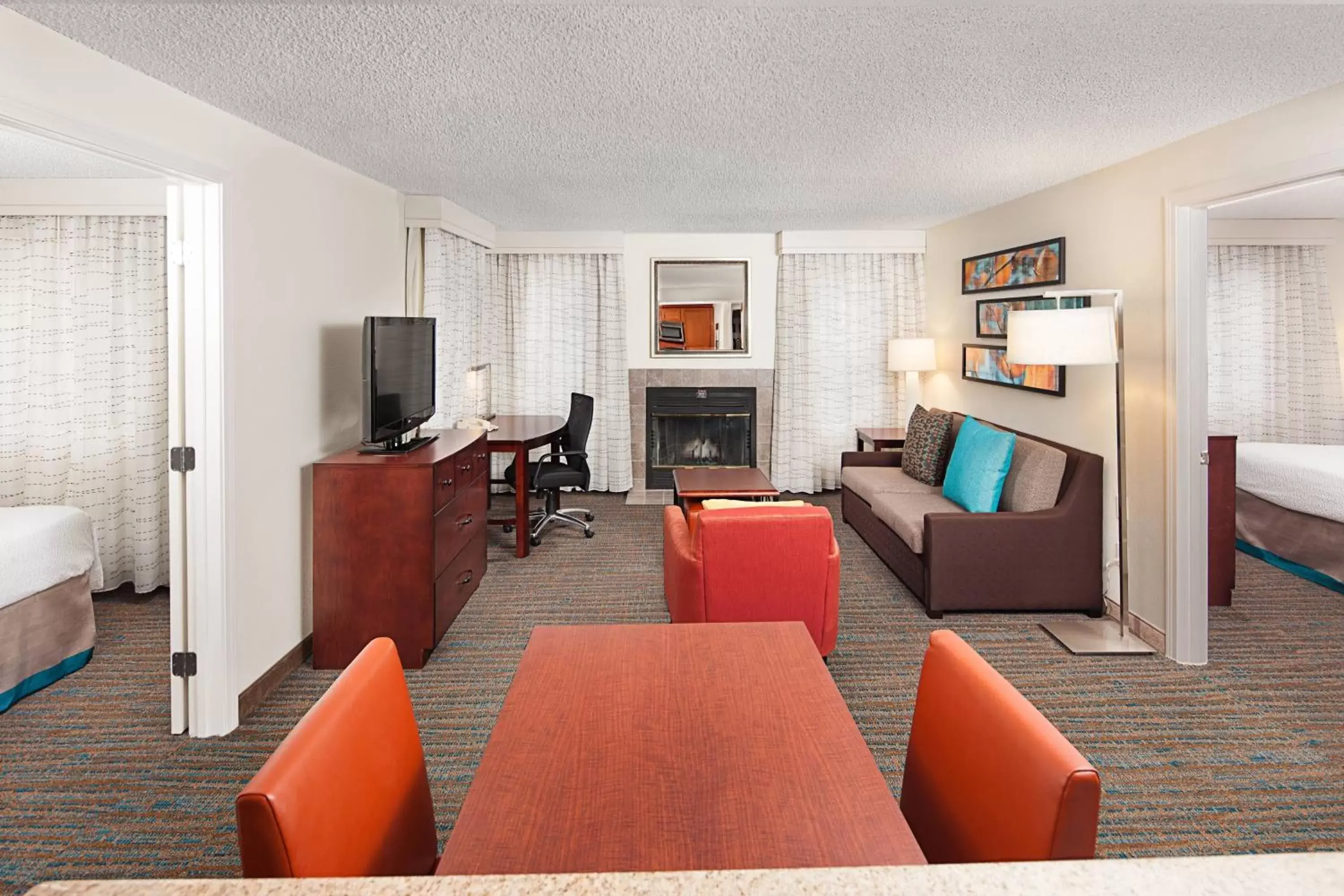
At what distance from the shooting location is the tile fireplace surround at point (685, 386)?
7.18 m

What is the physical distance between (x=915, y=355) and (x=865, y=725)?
4207 mm

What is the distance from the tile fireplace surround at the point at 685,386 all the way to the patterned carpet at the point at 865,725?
9.26 feet

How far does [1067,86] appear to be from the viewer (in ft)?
9.04

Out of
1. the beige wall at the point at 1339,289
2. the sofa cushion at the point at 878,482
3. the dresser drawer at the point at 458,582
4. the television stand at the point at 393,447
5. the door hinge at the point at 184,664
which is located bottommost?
the door hinge at the point at 184,664

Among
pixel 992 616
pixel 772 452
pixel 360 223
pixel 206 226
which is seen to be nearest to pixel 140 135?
pixel 206 226

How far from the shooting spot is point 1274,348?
18.5 ft

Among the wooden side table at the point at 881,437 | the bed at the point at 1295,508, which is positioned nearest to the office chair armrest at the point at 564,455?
the wooden side table at the point at 881,437

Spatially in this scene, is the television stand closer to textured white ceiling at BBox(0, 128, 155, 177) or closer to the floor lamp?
textured white ceiling at BBox(0, 128, 155, 177)

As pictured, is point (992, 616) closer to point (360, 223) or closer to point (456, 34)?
point (456, 34)

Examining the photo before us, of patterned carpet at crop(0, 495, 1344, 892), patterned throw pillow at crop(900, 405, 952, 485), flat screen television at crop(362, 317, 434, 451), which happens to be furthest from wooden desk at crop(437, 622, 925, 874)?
patterned throw pillow at crop(900, 405, 952, 485)

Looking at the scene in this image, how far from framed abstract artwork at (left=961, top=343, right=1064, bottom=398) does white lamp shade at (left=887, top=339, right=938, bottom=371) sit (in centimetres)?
38

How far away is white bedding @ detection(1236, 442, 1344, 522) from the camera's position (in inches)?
169

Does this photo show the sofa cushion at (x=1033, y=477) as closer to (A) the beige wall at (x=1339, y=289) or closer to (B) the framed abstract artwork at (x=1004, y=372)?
(B) the framed abstract artwork at (x=1004, y=372)

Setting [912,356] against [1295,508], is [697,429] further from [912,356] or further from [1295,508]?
[1295,508]
